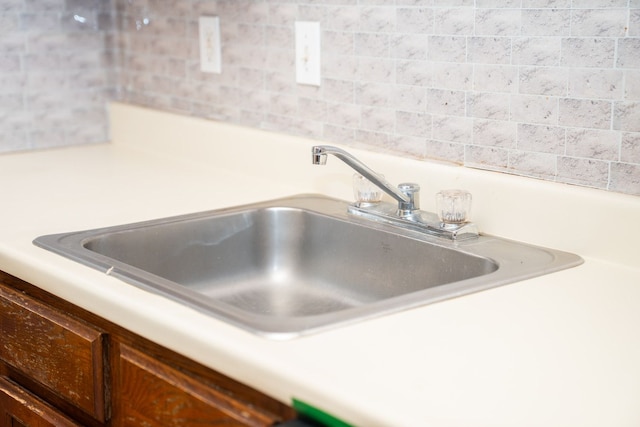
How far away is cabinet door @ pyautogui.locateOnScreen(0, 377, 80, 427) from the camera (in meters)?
1.29

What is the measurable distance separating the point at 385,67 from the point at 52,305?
0.73 m

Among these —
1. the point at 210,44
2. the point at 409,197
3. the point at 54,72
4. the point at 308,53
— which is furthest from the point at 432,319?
the point at 54,72

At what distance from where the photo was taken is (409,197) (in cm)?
144

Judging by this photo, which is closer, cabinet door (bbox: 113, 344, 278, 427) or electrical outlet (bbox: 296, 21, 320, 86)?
cabinet door (bbox: 113, 344, 278, 427)

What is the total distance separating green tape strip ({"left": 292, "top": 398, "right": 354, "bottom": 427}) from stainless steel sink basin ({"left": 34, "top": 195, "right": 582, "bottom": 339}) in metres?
0.34

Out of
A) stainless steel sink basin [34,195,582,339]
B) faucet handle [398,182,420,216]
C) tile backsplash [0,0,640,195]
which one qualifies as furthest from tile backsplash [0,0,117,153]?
faucet handle [398,182,420,216]

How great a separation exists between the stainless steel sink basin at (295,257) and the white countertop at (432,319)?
0.16 ft

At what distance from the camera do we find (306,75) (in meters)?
1.79

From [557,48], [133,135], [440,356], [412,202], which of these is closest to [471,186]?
[412,202]

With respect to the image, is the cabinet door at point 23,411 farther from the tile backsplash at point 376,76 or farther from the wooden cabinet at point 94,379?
the tile backsplash at point 376,76

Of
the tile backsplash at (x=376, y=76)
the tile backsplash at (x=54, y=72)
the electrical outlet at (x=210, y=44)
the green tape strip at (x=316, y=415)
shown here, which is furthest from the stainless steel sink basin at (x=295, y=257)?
the tile backsplash at (x=54, y=72)

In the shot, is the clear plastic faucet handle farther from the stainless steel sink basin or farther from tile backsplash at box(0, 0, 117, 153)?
tile backsplash at box(0, 0, 117, 153)

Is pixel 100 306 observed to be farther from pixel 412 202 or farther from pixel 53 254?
pixel 412 202

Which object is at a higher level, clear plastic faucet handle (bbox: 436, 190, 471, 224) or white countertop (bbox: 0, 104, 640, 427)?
clear plastic faucet handle (bbox: 436, 190, 471, 224)
